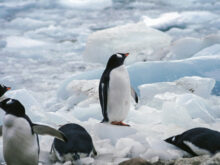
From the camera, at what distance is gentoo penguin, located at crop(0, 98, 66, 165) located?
182 centimetres

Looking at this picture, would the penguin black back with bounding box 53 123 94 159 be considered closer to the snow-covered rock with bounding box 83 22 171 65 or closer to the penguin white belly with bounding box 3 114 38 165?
the penguin white belly with bounding box 3 114 38 165

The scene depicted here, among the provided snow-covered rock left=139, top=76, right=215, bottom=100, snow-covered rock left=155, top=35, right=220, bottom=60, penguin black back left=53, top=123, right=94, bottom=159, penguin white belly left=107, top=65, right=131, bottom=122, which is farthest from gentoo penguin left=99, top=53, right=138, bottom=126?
snow-covered rock left=155, top=35, right=220, bottom=60

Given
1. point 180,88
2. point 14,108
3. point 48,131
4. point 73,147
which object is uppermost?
point 14,108

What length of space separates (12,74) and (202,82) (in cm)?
253

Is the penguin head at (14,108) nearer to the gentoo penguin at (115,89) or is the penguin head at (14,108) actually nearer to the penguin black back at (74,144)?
the penguin black back at (74,144)

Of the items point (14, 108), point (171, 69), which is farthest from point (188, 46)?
point (14, 108)

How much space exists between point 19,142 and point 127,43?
3.11 m

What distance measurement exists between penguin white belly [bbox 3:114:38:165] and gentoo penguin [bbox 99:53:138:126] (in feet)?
2.21

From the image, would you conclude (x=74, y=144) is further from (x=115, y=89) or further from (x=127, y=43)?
(x=127, y=43)

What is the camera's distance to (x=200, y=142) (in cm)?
189

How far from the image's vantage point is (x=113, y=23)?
7574 millimetres

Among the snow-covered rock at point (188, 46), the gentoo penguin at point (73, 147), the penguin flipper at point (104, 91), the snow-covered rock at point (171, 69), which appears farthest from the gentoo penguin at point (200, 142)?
the snow-covered rock at point (188, 46)

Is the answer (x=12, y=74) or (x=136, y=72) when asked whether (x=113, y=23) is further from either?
(x=136, y=72)

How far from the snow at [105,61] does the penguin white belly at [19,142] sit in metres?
0.18
